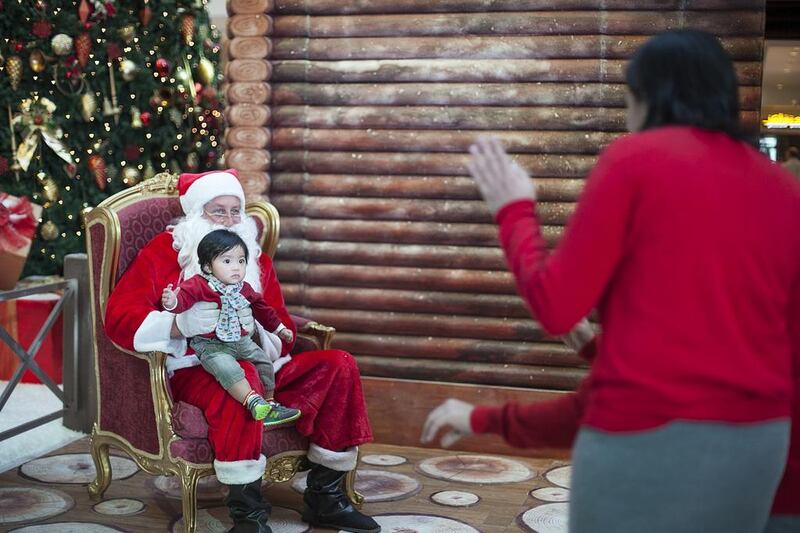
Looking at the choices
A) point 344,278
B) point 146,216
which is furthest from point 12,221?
point 344,278

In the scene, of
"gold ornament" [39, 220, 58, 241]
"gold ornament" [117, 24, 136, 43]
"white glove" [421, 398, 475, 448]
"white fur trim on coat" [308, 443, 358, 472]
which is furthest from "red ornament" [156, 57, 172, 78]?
"white glove" [421, 398, 475, 448]

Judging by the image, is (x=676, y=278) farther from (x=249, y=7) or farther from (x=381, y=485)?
(x=249, y=7)

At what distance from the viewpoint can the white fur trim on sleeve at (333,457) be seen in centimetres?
406

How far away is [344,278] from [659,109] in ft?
12.5

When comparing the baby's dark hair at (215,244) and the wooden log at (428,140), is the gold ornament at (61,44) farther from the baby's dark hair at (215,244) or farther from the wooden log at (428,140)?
the baby's dark hair at (215,244)

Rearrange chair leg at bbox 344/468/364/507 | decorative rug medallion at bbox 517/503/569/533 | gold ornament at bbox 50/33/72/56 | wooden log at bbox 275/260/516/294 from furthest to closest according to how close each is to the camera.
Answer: gold ornament at bbox 50/33/72/56 < wooden log at bbox 275/260/516/294 < chair leg at bbox 344/468/364/507 < decorative rug medallion at bbox 517/503/569/533

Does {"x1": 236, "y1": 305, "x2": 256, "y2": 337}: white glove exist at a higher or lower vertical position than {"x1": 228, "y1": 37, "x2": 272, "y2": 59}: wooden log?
lower

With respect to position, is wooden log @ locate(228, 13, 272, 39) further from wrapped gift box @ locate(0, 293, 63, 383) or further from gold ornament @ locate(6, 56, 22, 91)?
wrapped gift box @ locate(0, 293, 63, 383)

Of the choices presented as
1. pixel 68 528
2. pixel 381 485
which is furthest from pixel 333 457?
pixel 68 528

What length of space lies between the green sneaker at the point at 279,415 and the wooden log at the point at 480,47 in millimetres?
2189

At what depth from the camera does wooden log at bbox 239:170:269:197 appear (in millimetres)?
5469

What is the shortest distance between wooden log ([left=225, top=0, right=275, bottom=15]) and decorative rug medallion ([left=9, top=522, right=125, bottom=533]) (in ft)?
9.03

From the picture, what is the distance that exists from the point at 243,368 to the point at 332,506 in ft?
2.26

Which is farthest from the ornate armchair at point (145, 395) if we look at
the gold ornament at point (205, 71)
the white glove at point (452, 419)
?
the gold ornament at point (205, 71)
